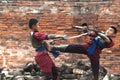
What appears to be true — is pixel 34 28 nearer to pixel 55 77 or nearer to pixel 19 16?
pixel 55 77

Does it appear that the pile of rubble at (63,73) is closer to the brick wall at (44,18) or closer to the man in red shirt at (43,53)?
the brick wall at (44,18)

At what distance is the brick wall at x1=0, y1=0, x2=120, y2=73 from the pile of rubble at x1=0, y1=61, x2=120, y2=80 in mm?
513


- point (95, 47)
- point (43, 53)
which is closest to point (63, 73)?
point (95, 47)

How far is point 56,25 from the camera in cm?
1111

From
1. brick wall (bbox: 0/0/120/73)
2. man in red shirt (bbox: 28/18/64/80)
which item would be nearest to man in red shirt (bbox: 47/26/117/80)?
Answer: man in red shirt (bbox: 28/18/64/80)

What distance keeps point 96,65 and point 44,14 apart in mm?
2108

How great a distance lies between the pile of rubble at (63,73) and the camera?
10297mm

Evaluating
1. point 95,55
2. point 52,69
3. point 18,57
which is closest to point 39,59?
point 52,69

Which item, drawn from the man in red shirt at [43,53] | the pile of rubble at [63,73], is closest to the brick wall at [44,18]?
the pile of rubble at [63,73]

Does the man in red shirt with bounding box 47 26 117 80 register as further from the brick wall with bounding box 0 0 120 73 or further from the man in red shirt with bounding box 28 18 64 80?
the brick wall with bounding box 0 0 120 73

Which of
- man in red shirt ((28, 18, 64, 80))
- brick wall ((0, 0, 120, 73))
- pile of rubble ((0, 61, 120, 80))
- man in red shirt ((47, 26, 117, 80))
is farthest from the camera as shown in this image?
brick wall ((0, 0, 120, 73))

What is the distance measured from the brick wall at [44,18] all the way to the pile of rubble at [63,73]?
513 mm

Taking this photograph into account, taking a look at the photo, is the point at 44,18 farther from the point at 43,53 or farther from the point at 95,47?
the point at 43,53

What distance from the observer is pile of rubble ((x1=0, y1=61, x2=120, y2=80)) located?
10297mm
